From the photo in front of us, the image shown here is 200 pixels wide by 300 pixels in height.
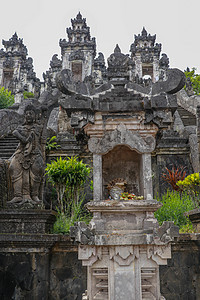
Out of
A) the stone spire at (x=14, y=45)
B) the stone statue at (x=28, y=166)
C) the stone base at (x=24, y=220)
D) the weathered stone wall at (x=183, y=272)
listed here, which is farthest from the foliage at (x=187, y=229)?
the stone spire at (x=14, y=45)

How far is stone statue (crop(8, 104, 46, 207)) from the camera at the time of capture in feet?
16.8

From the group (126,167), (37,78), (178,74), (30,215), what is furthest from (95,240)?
(37,78)

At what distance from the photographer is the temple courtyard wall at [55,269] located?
177 inches

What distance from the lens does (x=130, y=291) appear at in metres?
3.38

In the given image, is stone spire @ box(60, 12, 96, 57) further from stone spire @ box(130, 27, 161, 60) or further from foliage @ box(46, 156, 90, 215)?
foliage @ box(46, 156, 90, 215)

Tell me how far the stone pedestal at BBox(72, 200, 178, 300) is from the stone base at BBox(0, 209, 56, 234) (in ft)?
4.87

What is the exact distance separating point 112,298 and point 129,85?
269 cm

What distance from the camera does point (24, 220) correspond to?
4.80 m

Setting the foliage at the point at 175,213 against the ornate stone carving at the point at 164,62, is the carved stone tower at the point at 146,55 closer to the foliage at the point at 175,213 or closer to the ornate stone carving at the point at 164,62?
the ornate stone carving at the point at 164,62

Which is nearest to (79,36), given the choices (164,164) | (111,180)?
(164,164)

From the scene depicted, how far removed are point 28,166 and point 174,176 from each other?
4.68 meters

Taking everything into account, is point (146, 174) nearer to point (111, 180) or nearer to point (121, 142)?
point (121, 142)

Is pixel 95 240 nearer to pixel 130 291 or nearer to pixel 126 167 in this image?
pixel 130 291

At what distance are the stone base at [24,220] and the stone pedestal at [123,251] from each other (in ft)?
4.87
